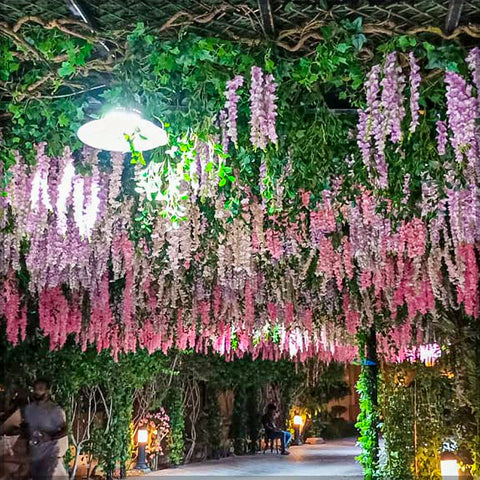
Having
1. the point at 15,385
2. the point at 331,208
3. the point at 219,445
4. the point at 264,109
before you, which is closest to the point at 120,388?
the point at 15,385

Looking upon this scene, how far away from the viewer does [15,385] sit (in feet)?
23.3

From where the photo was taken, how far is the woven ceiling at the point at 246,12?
7.63 ft

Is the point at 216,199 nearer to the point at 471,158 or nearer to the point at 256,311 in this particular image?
the point at 471,158

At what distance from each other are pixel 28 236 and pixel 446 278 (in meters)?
3.38

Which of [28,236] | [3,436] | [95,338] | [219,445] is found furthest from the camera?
[219,445]

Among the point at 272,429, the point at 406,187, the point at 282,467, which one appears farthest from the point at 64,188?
the point at 272,429

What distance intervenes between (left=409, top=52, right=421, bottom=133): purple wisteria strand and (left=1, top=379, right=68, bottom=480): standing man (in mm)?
4740

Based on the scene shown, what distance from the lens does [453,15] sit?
2338 millimetres

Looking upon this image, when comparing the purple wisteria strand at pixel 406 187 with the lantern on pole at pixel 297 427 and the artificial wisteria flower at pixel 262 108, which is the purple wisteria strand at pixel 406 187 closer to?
the artificial wisteria flower at pixel 262 108

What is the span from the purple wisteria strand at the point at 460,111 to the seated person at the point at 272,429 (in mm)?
11581

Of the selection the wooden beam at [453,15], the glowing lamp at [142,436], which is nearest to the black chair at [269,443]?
the glowing lamp at [142,436]

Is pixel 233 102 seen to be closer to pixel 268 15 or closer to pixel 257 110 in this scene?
pixel 257 110

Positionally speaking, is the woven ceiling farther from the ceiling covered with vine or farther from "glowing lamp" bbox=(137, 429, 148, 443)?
"glowing lamp" bbox=(137, 429, 148, 443)

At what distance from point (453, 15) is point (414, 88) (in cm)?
38
